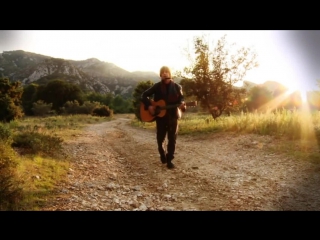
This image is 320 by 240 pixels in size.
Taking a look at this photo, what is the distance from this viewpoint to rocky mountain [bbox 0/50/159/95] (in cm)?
10718

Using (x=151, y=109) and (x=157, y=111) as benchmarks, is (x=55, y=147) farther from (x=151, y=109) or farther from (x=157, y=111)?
(x=157, y=111)

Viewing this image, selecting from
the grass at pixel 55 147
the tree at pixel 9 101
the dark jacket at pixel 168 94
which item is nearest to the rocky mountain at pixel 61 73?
the tree at pixel 9 101

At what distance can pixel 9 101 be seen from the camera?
31500mm

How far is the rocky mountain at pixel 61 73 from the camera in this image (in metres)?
107

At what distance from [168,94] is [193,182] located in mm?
2423

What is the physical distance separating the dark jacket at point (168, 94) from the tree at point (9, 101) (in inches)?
1047

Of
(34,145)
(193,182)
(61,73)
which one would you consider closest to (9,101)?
(34,145)

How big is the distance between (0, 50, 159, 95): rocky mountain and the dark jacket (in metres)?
90.4

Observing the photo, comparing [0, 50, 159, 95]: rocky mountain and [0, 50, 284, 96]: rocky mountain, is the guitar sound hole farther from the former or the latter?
→ [0, 50, 284, 96]: rocky mountain

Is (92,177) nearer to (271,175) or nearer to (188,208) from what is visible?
(188,208)

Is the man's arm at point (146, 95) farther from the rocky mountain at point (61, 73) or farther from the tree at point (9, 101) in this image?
the rocky mountain at point (61, 73)
